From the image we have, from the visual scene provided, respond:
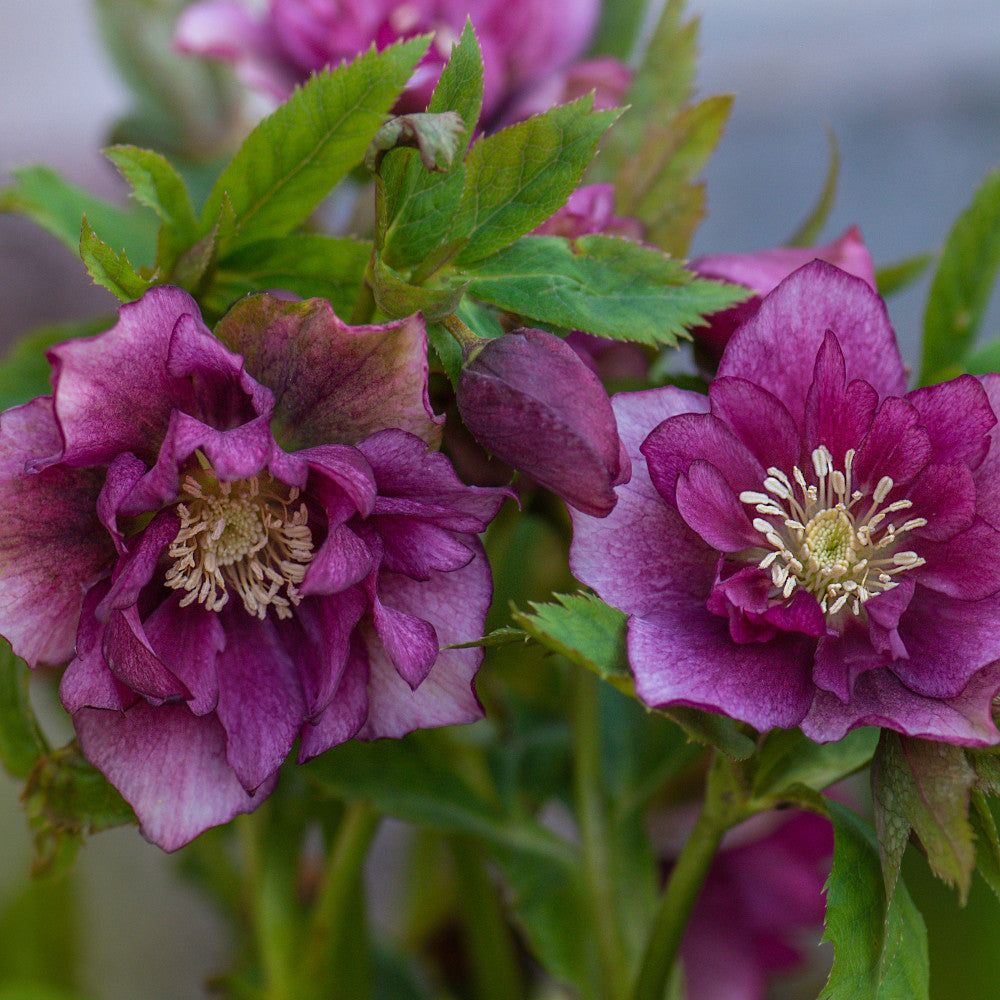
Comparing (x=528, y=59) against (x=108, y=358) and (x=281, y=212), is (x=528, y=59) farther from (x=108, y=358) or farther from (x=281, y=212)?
(x=108, y=358)

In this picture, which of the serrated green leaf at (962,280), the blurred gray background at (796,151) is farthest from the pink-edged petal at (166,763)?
the blurred gray background at (796,151)

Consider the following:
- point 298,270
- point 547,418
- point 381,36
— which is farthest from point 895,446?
point 381,36

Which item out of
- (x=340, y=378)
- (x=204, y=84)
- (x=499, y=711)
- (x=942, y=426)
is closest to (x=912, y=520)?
(x=942, y=426)

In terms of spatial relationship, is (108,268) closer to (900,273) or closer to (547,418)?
(547,418)

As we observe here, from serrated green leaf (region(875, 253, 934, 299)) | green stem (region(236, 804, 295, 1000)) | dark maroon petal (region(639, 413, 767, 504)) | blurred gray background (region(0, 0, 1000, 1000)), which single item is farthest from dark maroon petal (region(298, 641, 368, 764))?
blurred gray background (region(0, 0, 1000, 1000))

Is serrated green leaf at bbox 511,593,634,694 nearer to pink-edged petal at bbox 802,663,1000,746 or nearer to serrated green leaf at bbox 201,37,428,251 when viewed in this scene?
pink-edged petal at bbox 802,663,1000,746
